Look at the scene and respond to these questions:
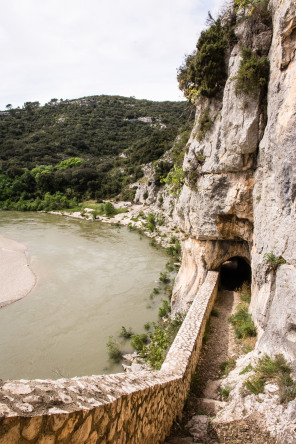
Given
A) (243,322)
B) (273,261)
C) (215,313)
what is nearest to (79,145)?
(215,313)

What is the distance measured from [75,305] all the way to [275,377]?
43.2ft

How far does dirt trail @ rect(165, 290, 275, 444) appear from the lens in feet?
14.0

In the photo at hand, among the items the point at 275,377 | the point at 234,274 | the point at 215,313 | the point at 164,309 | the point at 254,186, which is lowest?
the point at 164,309

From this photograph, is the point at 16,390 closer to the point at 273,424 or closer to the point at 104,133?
the point at 273,424

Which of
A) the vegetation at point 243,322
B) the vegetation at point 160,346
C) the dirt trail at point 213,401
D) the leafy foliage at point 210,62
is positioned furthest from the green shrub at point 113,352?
the leafy foliage at point 210,62

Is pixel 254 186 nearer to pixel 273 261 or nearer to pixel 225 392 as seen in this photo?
pixel 273 261

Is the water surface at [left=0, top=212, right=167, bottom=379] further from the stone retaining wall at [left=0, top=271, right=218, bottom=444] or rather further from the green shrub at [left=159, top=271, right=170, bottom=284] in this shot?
the stone retaining wall at [left=0, top=271, right=218, bottom=444]

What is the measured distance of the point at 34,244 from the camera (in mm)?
27406

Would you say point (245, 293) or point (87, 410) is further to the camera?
point (245, 293)

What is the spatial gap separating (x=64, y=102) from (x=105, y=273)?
11018 centimetres

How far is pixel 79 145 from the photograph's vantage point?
75.4m

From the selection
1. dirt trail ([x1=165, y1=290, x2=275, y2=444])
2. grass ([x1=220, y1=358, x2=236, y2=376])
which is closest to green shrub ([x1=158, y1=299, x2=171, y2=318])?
dirt trail ([x1=165, y1=290, x2=275, y2=444])

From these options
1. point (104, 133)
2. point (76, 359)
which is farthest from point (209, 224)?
point (104, 133)

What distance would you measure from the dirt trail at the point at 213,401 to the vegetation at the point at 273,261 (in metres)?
2.97
